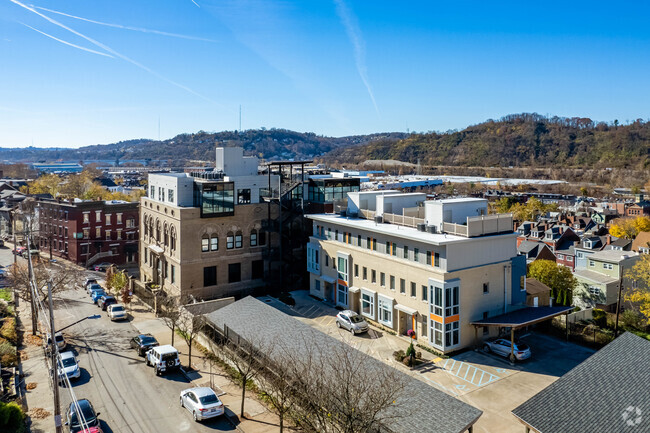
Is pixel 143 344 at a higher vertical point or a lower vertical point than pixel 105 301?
higher

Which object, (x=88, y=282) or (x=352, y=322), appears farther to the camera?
(x=88, y=282)

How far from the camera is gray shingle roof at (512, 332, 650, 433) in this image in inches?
767

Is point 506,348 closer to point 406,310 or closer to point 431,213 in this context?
point 406,310

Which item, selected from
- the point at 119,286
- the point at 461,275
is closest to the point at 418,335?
the point at 461,275

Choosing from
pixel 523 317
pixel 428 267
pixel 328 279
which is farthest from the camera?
pixel 328 279

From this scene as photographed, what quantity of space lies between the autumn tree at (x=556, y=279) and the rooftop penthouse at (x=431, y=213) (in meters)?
12.3

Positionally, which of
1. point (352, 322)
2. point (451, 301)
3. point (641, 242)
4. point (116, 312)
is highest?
point (451, 301)

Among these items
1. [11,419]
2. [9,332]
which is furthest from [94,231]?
[11,419]

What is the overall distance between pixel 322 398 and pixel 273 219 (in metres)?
33.6

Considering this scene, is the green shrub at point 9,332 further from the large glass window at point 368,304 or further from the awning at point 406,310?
the awning at point 406,310

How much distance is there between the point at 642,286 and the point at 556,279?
10087 mm

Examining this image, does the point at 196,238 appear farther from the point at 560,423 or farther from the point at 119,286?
the point at 560,423

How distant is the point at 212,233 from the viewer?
50625 millimetres

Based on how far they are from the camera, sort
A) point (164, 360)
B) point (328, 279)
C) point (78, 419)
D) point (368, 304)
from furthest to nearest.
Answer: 1. point (328, 279)
2. point (368, 304)
3. point (164, 360)
4. point (78, 419)
